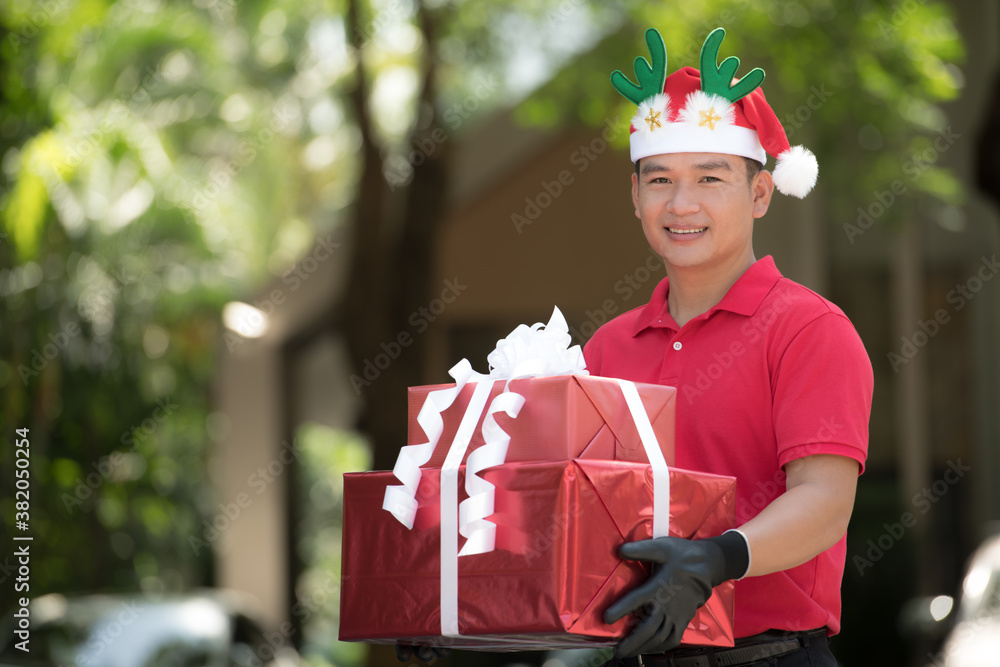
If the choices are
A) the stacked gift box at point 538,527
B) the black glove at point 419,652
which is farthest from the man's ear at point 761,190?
the black glove at point 419,652

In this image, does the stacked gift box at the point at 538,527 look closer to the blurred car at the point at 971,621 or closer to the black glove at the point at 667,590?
the black glove at the point at 667,590

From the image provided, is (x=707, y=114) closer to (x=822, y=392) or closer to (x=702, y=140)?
(x=702, y=140)

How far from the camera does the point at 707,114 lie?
2420 mm

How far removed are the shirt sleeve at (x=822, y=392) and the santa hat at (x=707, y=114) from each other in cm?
41

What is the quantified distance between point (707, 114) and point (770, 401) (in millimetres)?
577

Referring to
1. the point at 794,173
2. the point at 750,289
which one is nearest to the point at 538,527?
the point at 750,289

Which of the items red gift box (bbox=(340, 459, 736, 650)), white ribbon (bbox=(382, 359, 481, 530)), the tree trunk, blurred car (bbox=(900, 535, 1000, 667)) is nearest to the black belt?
red gift box (bbox=(340, 459, 736, 650))

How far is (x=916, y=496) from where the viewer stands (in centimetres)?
1062

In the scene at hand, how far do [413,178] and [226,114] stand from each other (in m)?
5.78

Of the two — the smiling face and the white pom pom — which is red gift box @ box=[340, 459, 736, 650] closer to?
the smiling face

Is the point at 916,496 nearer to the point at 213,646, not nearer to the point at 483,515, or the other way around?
the point at 213,646

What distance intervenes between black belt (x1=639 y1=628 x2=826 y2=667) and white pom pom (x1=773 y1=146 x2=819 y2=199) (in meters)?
0.91

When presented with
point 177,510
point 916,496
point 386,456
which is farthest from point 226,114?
point 916,496

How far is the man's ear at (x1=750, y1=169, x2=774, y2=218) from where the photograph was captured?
8.17 ft
